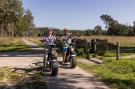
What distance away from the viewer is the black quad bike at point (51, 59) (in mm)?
15008

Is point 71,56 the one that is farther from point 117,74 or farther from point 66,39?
point 117,74

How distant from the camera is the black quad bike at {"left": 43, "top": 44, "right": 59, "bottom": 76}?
15.0m

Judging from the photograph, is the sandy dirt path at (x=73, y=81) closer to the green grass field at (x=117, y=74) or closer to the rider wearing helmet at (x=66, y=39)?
the green grass field at (x=117, y=74)

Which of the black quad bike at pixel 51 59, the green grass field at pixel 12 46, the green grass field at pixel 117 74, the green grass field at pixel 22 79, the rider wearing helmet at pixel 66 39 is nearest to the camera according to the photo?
the green grass field at pixel 22 79

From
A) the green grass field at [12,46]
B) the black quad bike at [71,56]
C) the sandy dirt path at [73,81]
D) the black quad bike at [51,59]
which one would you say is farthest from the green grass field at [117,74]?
the green grass field at [12,46]

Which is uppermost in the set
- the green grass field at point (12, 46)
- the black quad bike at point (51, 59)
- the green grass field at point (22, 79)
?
the black quad bike at point (51, 59)

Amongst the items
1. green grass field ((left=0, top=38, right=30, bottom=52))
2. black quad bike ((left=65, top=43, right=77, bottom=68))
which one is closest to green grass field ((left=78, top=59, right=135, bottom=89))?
black quad bike ((left=65, top=43, right=77, bottom=68))

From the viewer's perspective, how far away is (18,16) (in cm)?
8688

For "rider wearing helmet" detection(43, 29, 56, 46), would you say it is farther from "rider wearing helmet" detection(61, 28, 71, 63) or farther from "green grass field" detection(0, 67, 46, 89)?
"green grass field" detection(0, 67, 46, 89)

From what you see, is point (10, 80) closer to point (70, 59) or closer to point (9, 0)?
point (70, 59)

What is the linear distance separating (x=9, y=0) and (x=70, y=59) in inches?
2581

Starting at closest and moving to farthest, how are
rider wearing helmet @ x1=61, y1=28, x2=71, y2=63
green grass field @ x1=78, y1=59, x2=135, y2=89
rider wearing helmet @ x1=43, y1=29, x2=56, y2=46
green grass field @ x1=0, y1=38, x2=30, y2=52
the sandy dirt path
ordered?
the sandy dirt path, green grass field @ x1=78, y1=59, x2=135, y2=89, rider wearing helmet @ x1=43, y1=29, x2=56, y2=46, rider wearing helmet @ x1=61, y1=28, x2=71, y2=63, green grass field @ x1=0, y1=38, x2=30, y2=52

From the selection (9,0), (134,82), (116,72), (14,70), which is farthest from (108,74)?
(9,0)

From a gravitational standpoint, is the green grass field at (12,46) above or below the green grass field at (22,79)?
above
